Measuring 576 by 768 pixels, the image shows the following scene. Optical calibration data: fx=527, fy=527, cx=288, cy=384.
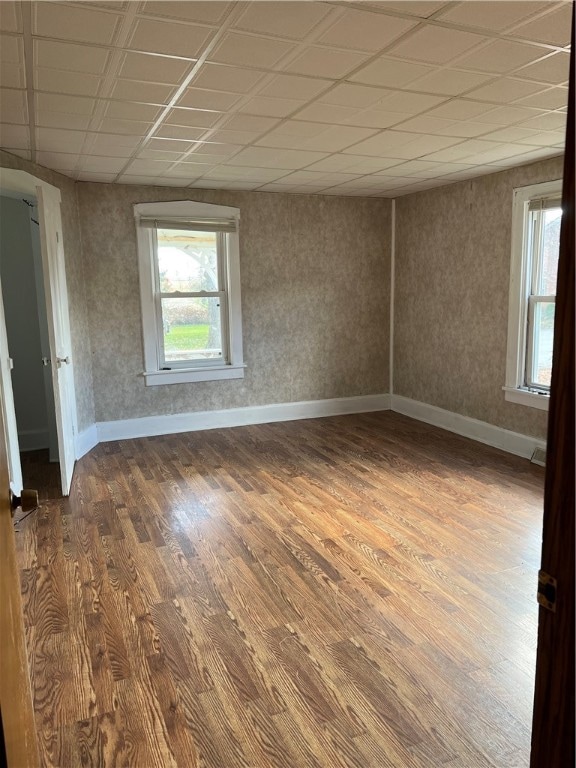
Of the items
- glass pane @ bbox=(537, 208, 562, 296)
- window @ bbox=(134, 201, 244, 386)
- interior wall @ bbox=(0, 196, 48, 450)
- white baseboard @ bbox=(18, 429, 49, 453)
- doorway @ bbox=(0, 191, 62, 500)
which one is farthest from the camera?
window @ bbox=(134, 201, 244, 386)

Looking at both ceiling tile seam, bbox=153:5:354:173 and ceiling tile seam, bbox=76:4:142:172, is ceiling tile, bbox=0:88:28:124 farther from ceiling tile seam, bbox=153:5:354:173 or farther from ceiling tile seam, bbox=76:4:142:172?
ceiling tile seam, bbox=153:5:354:173

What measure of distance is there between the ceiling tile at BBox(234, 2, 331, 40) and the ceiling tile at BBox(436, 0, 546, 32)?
0.45 metres

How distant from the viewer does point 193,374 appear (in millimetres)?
5445

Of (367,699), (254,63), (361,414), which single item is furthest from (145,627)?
(361,414)

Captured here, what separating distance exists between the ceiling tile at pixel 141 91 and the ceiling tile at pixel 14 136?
0.88m

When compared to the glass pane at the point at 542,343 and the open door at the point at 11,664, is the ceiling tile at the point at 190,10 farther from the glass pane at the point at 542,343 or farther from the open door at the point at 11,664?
the glass pane at the point at 542,343

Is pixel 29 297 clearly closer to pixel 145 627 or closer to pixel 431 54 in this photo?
pixel 145 627

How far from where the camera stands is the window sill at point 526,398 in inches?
169

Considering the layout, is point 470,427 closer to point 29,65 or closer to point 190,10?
point 190,10

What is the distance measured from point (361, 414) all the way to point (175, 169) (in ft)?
10.9

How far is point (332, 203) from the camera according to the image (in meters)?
5.77

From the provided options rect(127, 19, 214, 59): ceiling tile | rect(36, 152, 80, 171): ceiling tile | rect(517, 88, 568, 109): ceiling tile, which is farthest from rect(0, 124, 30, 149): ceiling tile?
rect(517, 88, 568, 109): ceiling tile

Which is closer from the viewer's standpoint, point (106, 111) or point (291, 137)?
point (106, 111)

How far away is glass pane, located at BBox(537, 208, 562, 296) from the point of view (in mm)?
4207
